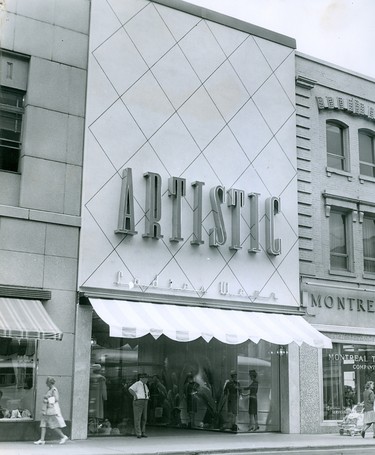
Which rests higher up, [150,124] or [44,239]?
[150,124]

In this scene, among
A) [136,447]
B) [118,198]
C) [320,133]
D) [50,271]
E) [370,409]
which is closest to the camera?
[136,447]

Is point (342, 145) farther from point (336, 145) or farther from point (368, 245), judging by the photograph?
point (368, 245)

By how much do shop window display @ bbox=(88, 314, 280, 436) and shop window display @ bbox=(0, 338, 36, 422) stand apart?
2.53 metres

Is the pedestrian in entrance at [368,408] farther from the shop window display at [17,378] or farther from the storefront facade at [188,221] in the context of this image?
the shop window display at [17,378]

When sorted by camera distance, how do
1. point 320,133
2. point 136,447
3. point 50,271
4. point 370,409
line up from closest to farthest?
point 136,447, point 50,271, point 370,409, point 320,133

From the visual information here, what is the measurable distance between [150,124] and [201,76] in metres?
2.80

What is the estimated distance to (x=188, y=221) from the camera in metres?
21.7

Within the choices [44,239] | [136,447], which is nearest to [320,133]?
[44,239]

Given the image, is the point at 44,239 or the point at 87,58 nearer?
the point at 44,239

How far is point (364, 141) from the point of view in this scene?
27.4m

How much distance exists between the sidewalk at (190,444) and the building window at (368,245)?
6404mm

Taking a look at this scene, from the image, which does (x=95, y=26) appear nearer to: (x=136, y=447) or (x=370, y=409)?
(x=136, y=447)

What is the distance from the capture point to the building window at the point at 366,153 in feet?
88.8

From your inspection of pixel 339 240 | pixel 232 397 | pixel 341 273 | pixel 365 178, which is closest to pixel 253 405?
pixel 232 397
